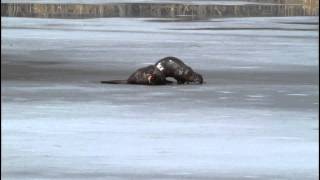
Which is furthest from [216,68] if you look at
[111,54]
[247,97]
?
[247,97]

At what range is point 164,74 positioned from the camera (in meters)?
15.0

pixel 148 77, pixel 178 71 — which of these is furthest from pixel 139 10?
pixel 148 77

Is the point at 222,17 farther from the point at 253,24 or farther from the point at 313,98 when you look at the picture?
the point at 313,98

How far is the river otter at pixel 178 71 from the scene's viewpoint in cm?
1489

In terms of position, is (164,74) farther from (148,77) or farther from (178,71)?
(148,77)

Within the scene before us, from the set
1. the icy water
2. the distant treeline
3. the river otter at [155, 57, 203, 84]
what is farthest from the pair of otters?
the distant treeline

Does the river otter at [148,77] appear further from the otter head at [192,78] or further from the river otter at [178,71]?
→ the otter head at [192,78]

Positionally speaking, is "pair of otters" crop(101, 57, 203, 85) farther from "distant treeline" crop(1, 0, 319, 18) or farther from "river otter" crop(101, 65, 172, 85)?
"distant treeline" crop(1, 0, 319, 18)

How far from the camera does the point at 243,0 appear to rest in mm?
55031

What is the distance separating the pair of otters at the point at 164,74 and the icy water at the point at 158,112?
0.70 feet

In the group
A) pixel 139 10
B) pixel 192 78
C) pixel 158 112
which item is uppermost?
pixel 158 112

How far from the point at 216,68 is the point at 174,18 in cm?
1907

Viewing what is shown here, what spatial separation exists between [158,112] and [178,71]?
11.8 feet

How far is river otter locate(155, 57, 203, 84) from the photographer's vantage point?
14885 millimetres
